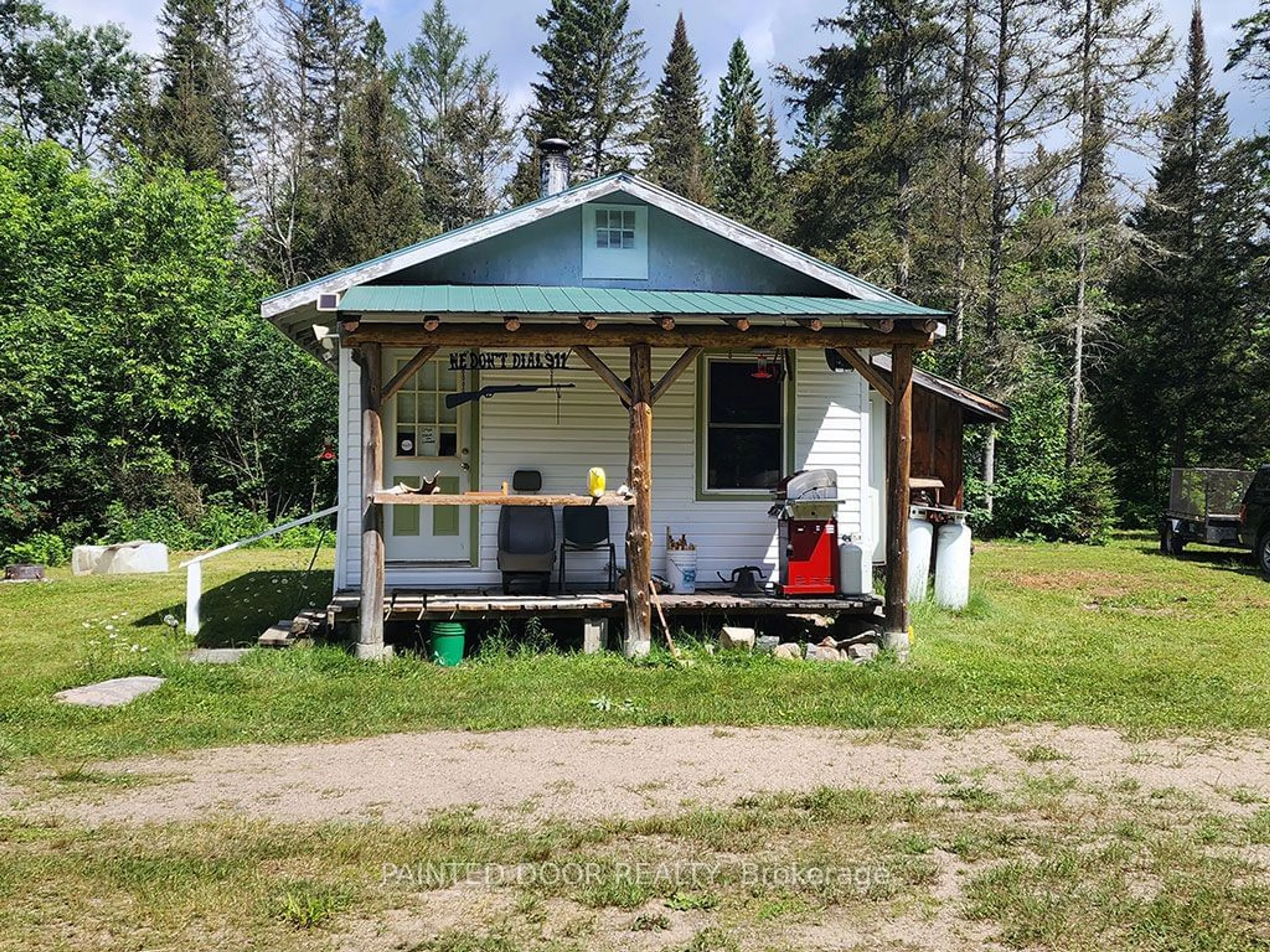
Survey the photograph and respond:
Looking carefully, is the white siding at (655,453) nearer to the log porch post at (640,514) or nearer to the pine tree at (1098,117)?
the log porch post at (640,514)

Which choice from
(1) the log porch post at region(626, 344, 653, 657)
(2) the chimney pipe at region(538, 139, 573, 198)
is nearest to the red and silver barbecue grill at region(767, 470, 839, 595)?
(1) the log porch post at region(626, 344, 653, 657)

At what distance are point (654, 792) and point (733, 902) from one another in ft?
4.63

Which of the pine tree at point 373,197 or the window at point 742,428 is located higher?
the pine tree at point 373,197

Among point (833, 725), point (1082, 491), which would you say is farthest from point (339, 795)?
point (1082, 491)

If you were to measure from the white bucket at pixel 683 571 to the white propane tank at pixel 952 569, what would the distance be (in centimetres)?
313

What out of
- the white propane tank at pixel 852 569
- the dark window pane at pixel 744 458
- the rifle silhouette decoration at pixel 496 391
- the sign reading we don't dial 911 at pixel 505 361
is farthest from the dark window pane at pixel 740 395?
the white propane tank at pixel 852 569

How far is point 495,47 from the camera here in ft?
110

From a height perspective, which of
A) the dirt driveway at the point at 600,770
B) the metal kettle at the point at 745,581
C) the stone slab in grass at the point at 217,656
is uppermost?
the metal kettle at the point at 745,581

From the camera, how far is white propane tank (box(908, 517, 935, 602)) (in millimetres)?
10711

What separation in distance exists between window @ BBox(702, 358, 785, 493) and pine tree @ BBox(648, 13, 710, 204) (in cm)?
2209

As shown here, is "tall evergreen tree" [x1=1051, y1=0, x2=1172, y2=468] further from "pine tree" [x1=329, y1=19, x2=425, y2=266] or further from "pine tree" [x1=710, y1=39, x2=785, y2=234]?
"pine tree" [x1=329, y1=19, x2=425, y2=266]

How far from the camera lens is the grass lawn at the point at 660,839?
3.57 meters

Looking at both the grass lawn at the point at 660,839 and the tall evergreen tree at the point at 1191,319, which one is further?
the tall evergreen tree at the point at 1191,319

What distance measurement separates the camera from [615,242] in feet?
32.6
